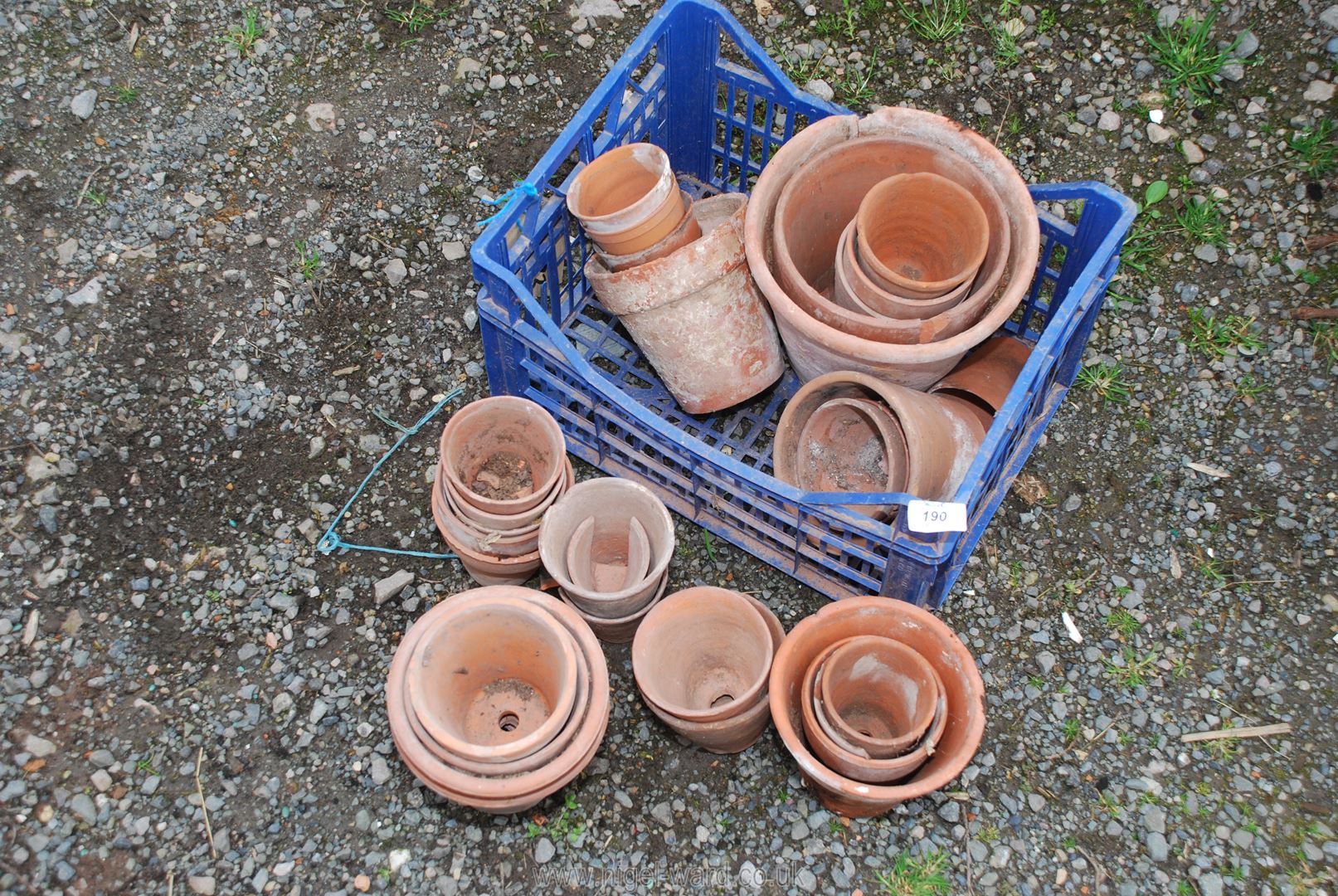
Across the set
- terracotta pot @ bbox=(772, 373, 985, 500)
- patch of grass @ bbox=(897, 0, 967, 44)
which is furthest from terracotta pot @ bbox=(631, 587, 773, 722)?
patch of grass @ bbox=(897, 0, 967, 44)

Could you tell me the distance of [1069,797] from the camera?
3260mm

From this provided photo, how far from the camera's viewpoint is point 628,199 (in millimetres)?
3576

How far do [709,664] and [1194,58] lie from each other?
3.21m

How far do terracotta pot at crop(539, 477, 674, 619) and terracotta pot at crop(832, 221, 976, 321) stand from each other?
0.92 meters

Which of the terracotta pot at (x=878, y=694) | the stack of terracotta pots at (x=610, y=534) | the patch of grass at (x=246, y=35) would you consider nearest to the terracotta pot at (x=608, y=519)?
the stack of terracotta pots at (x=610, y=534)

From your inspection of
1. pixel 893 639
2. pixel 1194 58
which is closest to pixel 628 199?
pixel 893 639

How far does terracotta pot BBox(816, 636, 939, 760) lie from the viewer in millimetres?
2936

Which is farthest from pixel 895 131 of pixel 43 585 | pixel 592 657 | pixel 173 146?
pixel 43 585

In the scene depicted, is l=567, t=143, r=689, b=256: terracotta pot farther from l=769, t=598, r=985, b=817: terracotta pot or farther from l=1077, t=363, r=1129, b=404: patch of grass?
l=1077, t=363, r=1129, b=404: patch of grass

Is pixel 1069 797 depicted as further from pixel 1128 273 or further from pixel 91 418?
pixel 91 418

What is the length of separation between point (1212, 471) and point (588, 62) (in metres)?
2.99

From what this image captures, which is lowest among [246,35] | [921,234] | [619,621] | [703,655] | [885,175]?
[703,655]

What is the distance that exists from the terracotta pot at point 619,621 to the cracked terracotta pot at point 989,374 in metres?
1.21

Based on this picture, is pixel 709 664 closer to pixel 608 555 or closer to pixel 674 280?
pixel 608 555
